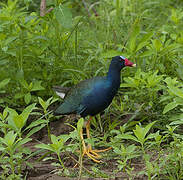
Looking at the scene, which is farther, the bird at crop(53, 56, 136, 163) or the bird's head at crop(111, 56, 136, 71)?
the bird's head at crop(111, 56, 136, 71)

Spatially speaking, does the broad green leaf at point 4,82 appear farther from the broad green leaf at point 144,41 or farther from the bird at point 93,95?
the broad green leaf at point 144,41

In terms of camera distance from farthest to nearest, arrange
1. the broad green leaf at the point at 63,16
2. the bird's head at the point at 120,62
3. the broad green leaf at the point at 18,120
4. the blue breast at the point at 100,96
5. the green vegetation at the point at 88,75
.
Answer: the broad green leaf at the point at 63,16, the bird's head at the point at 120,62, the blue breast at the point at 100,96, the green vegetation at the point at 88,75, the broad green leaf at the point at 18,120

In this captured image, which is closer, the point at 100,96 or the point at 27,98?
the point at 100,96

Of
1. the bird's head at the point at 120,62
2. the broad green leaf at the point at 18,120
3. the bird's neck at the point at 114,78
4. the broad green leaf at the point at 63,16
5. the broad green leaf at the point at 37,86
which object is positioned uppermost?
the broad green leaf at the point at 63,16

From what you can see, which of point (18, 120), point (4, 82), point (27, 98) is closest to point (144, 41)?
point (27, 98)

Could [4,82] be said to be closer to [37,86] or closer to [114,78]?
[37,86]

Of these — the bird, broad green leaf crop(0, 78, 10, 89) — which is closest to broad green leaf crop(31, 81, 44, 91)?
broad green leaf crop(0, 78, 10, 89)

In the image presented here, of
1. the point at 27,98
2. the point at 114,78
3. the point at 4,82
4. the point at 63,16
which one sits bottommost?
the point at 27,98

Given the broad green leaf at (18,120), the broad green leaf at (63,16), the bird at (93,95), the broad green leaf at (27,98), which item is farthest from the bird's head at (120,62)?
the broad green leaf at (18,120)

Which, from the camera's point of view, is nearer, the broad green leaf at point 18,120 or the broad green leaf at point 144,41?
the broad green leaf at point 18,120

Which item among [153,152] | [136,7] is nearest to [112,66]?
[153,152]

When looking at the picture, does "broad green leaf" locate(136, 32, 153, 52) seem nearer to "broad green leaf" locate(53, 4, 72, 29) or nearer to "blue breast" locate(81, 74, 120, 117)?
"blue breast" locate(81, 74, 120, 117)

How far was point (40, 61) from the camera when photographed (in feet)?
15.0

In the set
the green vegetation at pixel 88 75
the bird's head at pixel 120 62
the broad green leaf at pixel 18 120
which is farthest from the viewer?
the bird's head at pixel 120 62
